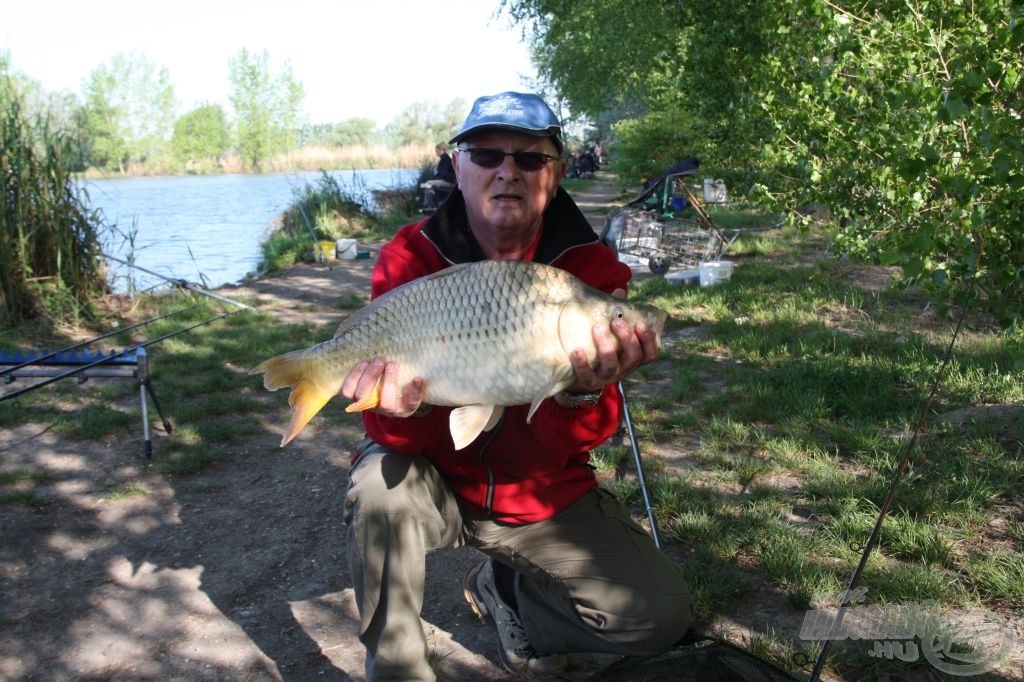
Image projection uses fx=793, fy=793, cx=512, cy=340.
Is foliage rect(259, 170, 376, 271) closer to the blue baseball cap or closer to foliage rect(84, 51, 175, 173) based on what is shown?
the blue baseball cap

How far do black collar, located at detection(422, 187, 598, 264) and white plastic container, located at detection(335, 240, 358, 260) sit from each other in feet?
29.6

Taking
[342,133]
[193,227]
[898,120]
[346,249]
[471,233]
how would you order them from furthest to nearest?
1. [342,133]
2. [193,227]
3. [346,249]
4. [898,120]
5. [471,233]

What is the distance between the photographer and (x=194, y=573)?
277cm

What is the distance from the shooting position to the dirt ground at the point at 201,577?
7.38 ft

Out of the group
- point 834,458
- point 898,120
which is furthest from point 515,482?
point 898,120

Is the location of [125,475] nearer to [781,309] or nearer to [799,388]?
[799,388]

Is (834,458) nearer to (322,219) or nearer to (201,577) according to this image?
(201,577)

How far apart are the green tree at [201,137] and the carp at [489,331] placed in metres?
50.0

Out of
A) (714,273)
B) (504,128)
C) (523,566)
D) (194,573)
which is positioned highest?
(504,128)

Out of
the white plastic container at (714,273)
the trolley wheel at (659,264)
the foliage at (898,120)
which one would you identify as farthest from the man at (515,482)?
the trolley wheel at (659,264)

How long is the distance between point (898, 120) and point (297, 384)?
2494 mm

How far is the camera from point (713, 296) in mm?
6176

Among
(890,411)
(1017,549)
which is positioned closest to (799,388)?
(890,411)

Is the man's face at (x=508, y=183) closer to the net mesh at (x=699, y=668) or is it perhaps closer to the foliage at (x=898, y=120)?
the foliage at (x=898, y=120)
